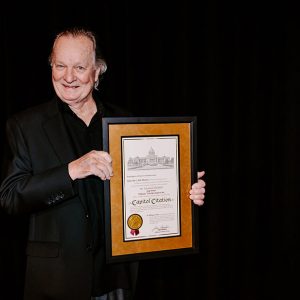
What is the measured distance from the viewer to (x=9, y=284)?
7.90 ft

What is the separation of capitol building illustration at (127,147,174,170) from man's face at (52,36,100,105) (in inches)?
11.2

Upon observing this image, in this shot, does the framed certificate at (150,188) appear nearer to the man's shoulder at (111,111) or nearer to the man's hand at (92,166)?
the man's hand at (92,166)

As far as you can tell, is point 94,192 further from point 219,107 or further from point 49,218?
point 219,107

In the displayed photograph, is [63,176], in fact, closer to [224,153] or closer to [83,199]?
[83,199]

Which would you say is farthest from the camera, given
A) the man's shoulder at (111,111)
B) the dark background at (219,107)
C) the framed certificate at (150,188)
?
the dark background at (219,107)

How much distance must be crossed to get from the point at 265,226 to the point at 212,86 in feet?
3.24

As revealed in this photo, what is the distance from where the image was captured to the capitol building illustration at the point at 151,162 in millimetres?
1510

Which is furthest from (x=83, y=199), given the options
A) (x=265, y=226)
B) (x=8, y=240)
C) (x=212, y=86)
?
(x=265, y=226)

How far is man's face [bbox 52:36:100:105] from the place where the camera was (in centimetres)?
149

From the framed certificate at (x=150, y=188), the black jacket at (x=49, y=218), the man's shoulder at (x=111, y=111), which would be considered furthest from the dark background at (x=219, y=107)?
the framed certificate at (x=150, y=188)

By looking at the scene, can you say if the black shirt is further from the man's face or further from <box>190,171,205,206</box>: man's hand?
<box>190,171,205,206</box>: man's hand

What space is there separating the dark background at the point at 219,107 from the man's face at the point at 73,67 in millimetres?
862

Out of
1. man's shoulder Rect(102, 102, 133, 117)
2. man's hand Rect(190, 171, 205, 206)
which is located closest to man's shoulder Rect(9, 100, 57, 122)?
man's shoulder Rect(102, 102, 133, 117)

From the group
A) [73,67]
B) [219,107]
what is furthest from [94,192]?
[219,107]
